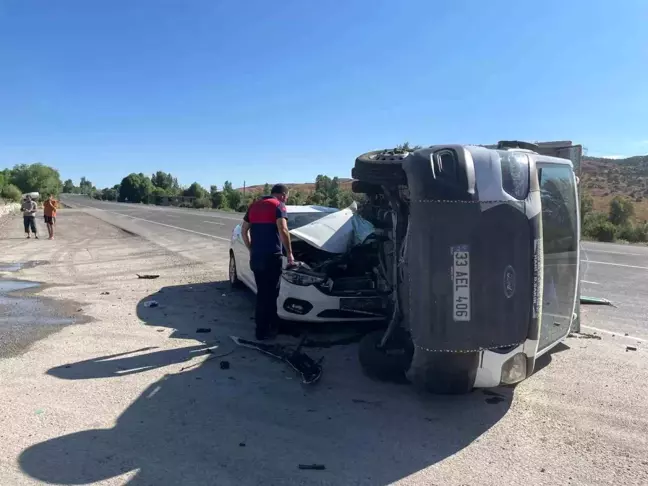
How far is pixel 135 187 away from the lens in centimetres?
14712

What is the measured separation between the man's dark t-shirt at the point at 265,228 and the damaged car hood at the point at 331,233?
2.00ft

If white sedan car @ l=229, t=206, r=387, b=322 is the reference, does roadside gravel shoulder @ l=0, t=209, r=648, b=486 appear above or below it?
below

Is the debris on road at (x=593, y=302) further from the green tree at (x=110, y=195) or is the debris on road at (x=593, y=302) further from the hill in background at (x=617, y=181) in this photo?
the green tree at (x=110, y=195)

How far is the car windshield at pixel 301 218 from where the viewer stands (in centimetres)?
802

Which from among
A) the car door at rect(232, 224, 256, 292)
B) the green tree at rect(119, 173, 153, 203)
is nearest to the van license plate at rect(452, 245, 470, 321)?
the car door at rect(232, 224, 256, 292)

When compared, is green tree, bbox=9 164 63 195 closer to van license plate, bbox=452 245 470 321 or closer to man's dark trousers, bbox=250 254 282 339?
man's dark trousers, bbox=250 254 282 339

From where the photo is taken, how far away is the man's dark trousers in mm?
6207

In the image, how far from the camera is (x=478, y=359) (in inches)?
151

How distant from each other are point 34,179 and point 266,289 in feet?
406

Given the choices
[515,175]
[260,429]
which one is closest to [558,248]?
[515,175]

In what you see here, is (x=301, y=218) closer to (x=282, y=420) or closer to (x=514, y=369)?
(x=282, y=420)

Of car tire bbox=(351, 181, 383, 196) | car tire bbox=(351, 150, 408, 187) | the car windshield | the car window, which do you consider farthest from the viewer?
the car windshield

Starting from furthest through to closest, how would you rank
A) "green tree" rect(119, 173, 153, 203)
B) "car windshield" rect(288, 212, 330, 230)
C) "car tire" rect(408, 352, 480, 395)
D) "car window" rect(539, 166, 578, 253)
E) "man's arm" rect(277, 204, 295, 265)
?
"green tree" rect(119, 173, 153, 203), "car windshield" rect(288, 212, 330, 230), "man's arm" rect(277, 204, 295, 265), "car window" rect(539, 166, 578, 253), "car tire" rect(408, 352, 480, 395)

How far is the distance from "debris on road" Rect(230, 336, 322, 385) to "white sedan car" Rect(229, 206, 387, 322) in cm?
45
